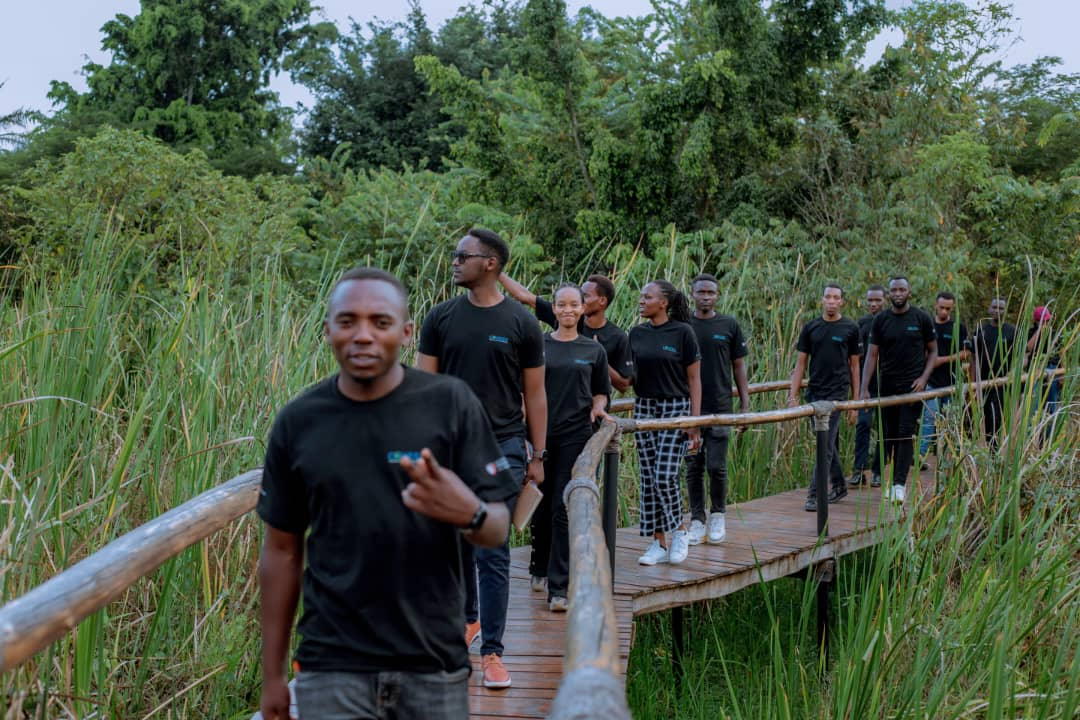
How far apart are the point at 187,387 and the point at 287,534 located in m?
2.78

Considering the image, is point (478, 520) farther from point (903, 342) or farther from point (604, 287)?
point (903, 342)

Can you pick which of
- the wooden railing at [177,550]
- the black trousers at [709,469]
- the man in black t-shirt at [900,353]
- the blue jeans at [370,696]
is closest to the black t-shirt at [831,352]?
the man in black t-shirt at [900,353]

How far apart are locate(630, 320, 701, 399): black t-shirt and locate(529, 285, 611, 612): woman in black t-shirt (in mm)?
895

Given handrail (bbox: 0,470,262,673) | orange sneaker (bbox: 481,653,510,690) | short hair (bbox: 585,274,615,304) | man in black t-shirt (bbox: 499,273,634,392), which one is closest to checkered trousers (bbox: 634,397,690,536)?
man in black t-shirt (bbox: 499,273,634,392)

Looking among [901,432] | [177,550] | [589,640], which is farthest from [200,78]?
[589,640]

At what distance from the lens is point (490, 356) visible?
4680 millimetres

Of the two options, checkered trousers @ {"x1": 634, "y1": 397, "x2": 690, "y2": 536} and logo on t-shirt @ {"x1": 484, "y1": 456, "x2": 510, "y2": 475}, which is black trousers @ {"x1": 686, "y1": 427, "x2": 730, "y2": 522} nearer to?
checkered trousers @ {"x1": 634, "y1": 397, "x2": 690, "y2": 536}

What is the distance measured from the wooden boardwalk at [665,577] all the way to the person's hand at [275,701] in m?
1.51

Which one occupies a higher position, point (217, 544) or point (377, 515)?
point (377, 515)

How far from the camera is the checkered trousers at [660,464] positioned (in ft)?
21.6

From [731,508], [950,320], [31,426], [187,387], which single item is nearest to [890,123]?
[950,320]

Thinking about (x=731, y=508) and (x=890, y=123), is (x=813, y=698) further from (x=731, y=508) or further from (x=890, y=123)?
(x=890, y=123)

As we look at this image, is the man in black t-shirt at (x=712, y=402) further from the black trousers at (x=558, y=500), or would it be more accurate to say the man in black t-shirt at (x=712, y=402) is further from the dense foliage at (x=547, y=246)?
the black trousers at (x=558, y=500)

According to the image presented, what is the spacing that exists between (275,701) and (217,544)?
7.86 feet
